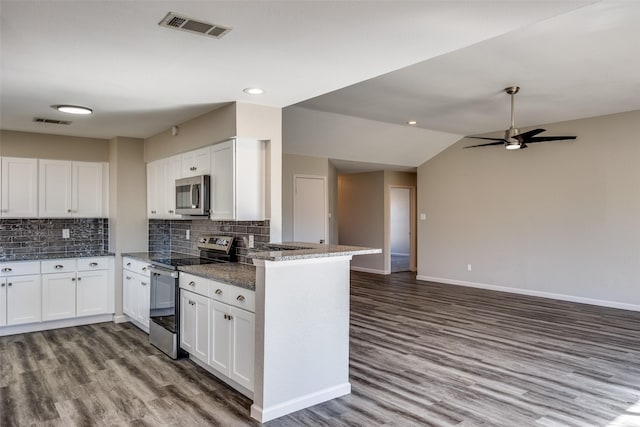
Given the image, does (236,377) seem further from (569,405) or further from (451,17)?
(451,17)

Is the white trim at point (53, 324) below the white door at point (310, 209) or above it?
below

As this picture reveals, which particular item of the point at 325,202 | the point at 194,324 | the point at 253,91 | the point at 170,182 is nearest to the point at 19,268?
the point at 170,182

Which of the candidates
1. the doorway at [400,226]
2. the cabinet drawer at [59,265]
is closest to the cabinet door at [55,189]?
the cabinet drawer at [59,265]

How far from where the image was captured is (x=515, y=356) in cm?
411

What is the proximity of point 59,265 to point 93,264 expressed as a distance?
1.21ft

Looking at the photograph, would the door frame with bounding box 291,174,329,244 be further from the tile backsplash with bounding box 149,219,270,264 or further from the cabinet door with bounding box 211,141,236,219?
the cabinet door with bounding box 211,141,236,219

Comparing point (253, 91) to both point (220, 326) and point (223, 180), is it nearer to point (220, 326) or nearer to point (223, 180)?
point (223, 180)

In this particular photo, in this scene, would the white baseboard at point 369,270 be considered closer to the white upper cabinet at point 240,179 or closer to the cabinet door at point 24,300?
the white upper cabinet at point 240,179

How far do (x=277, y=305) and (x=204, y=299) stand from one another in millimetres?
974

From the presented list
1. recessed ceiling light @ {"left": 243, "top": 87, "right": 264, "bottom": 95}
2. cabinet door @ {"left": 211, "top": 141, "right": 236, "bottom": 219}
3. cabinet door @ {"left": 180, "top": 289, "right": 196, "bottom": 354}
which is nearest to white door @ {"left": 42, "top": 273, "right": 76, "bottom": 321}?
cabinet door @ {"left": 180, "top": 289, "right": 196, "bottom": 354}

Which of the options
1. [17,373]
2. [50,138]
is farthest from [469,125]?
[17,373]

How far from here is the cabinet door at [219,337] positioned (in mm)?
3277

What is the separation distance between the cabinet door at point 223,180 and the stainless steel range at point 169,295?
0.40 m

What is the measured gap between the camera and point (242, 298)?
3078 mm
